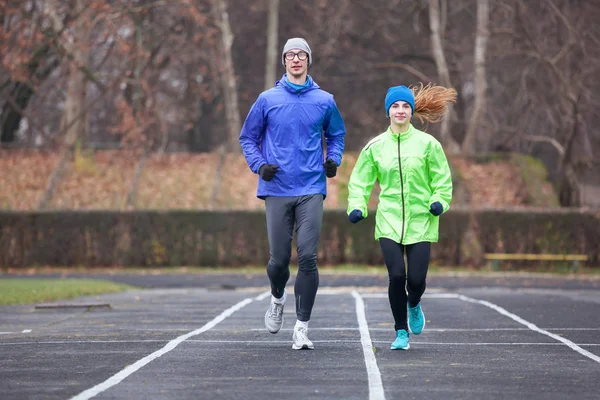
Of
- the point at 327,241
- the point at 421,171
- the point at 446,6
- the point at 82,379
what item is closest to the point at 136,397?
the point at 82,379

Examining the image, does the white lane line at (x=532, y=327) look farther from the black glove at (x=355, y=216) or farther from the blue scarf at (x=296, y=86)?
the blue scarf at (x=296, y=86)

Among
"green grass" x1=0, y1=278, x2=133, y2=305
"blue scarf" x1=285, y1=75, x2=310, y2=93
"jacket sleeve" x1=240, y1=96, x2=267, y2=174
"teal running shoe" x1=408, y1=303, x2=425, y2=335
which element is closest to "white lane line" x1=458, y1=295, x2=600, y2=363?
"teal running shoe" x1=408, y1=303, x2=425, y2=335

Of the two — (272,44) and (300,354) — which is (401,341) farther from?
(272,44)

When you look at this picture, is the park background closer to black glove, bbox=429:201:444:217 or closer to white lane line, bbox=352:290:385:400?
white lane line, bbox=352:290:385:400

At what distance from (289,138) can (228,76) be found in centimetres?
3189

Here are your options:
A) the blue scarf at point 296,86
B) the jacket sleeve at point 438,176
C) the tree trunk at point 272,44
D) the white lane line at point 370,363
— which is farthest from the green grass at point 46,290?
the tree trunk at point 272,44

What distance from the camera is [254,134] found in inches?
387

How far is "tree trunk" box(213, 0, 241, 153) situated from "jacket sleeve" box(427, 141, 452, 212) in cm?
3111

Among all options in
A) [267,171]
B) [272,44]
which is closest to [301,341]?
[267,171]

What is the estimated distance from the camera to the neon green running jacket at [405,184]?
9438mm

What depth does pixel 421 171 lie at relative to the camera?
954 cm

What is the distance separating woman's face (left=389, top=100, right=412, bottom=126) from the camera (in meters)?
9.57

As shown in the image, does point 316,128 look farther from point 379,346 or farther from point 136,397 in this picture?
point 136,397

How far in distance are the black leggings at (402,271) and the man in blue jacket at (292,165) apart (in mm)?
601
